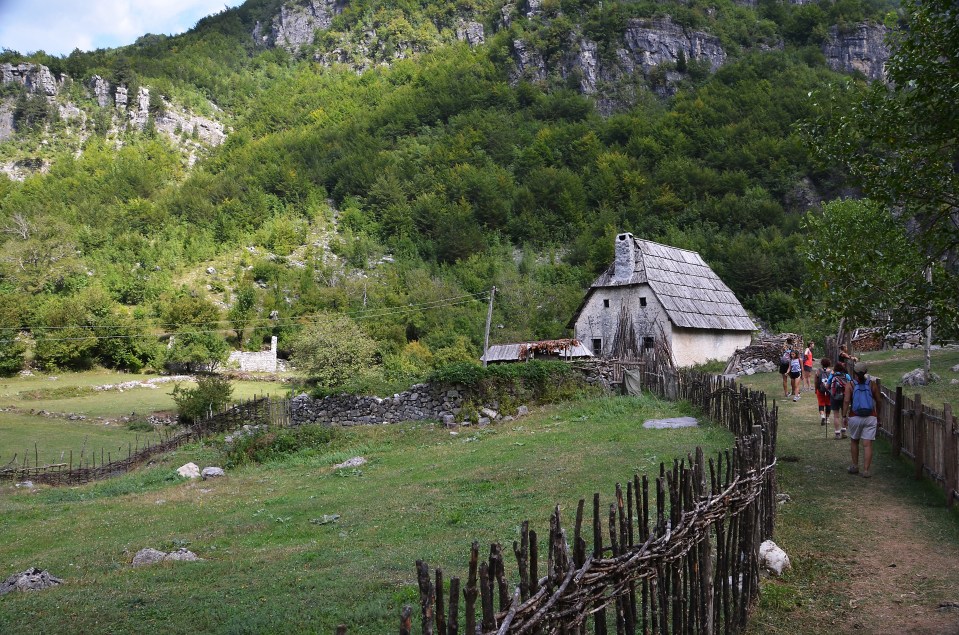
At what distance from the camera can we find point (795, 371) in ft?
60.8

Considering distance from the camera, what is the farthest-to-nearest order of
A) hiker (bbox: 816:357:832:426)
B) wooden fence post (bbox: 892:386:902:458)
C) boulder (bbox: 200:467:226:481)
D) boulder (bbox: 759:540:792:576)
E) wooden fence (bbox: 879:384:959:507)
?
boulder (bbox: 200:467:226:481) → hiker (bbox: 816:357:832:426) → wooden fence post (bbox: 892:386:902:458) → wooden fence (bbox: 879:384:959:507) → boulder (bbox: 759:540:792:576)

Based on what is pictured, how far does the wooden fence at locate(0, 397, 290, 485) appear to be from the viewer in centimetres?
A: 2056

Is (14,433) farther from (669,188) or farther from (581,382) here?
(669,188)

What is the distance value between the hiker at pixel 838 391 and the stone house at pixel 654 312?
57.6 ft

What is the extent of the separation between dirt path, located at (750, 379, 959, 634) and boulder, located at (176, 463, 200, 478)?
599 inches

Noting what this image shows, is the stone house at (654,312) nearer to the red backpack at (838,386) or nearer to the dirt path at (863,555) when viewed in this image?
the red backpack at (838,386)

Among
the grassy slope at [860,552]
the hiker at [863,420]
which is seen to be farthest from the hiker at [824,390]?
the hiker at [863,420]

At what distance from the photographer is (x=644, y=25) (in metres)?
115

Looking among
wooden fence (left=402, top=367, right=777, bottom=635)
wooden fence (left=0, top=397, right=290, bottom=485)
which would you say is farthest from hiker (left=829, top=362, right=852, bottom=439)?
wooden fence (left=0, top=397, right=290, bottom=485)

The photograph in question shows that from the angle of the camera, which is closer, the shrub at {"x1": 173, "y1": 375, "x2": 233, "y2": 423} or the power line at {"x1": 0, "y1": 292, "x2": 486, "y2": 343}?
the shrub at {"x1": 173, "y1": 375, "x2": 233, "y2": 423}

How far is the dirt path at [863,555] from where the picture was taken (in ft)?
18.9

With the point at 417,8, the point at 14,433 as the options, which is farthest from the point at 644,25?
the point at 14,433

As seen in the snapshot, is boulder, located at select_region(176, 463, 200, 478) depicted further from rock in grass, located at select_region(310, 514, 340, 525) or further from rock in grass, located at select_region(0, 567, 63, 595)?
rock in grass, located at select_region(0, 567, 63, 595)

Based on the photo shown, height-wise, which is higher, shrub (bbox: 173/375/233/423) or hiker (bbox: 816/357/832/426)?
hiker (bbox: 816/357/832/426)
